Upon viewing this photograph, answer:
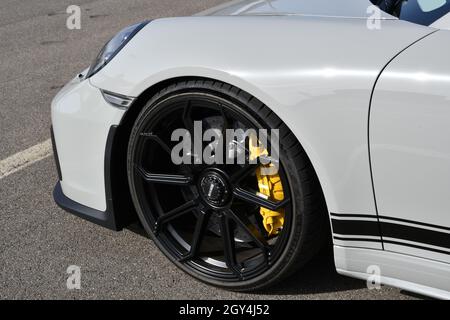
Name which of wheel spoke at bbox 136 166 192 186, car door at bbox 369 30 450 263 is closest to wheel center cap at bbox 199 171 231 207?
wheel spoke at bbox 136 166 192 186

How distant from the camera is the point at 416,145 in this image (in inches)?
69.5

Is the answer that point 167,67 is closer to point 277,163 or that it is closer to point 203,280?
point 277,163

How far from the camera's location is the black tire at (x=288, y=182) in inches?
79.3

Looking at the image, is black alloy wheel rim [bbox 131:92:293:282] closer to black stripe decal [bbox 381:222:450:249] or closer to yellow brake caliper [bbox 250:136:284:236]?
yellow brake caliper [bbox 250:136:284:236]

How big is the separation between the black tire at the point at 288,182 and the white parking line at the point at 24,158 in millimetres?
1447

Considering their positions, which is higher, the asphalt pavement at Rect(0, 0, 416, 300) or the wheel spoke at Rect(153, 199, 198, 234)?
the wheel spoke at Rect(153, 199, 198, 234)

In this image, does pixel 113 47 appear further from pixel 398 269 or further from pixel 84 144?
pixel 398 269

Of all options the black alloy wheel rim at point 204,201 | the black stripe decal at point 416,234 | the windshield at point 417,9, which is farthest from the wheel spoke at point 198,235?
the windshield at point 417,9

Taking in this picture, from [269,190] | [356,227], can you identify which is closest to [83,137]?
[269,190]

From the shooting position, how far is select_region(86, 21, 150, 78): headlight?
246cm

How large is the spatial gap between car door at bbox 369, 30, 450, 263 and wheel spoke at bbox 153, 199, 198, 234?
77 cm

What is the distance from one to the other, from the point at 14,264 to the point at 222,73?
1333mm

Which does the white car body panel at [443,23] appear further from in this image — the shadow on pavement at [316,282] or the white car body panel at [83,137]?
the white car body panel at [83,137]

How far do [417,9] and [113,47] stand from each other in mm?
1199
